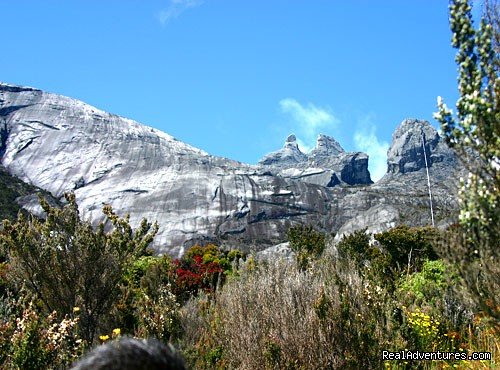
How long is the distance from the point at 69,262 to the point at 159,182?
7140cm

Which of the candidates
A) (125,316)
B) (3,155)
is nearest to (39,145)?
(3,155)

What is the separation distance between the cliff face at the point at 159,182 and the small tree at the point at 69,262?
51042 mm

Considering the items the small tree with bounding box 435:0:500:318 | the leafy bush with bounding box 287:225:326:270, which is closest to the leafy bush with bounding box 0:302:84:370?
the small tree with bounding box 435:0:500:318

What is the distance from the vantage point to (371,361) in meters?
6.11

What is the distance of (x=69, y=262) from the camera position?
8.30m

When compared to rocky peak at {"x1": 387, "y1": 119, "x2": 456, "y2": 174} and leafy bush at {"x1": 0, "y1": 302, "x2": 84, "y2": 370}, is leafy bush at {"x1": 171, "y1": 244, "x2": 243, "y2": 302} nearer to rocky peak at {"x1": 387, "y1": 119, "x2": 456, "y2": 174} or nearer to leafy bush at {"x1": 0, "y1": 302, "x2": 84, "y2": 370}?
leafy bush at {"x1": 0, "y1": 302, "x2": 84, "y2": 370}

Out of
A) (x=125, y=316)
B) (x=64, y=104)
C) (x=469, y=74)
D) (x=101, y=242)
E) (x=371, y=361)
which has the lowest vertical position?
(x=371, y=361)

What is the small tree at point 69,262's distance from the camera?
8266 millimetres

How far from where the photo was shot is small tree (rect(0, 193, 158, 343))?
27.1 feet

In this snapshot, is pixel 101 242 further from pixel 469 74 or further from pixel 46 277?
pixel 469 74

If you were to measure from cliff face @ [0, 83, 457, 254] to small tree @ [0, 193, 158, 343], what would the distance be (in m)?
51.0

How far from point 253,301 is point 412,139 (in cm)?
16292

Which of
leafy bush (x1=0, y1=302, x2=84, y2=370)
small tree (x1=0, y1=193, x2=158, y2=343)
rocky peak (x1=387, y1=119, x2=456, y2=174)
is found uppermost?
rocky peak (x1=387, y1=119, x2=456, y2=174)

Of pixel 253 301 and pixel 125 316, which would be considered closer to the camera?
pixel 253 301
